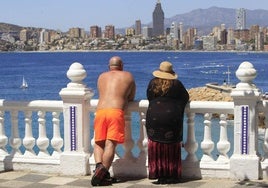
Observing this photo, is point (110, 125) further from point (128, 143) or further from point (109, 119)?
point (128, 143)

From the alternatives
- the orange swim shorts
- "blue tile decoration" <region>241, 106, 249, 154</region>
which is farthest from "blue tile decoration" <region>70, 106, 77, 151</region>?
"blue tile decoration" <region>241, 106, 249, 154</region>

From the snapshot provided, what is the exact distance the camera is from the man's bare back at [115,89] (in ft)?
26.4

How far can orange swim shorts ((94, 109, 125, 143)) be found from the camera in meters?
7.92

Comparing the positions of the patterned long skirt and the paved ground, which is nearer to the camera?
the paved ground

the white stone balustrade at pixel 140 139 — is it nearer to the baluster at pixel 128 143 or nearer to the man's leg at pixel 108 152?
the baluster at pixel 128 143

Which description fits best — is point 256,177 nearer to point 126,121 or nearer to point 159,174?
point 159,174

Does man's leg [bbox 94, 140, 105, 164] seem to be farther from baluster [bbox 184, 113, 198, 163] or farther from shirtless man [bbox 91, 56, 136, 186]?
baluster [bbox 184, 113, 198, 163]

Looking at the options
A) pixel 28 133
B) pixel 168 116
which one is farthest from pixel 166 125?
A: pixel 28 133

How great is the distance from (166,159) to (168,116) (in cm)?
56

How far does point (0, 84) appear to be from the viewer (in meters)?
86.8

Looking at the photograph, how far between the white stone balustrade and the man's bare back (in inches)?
10.2

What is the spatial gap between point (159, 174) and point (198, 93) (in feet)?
148

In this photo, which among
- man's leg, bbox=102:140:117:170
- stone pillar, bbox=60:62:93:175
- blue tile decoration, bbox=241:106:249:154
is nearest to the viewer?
blue tile decoration, bbox=241:106:249:154

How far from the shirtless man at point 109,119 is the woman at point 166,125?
370mm
